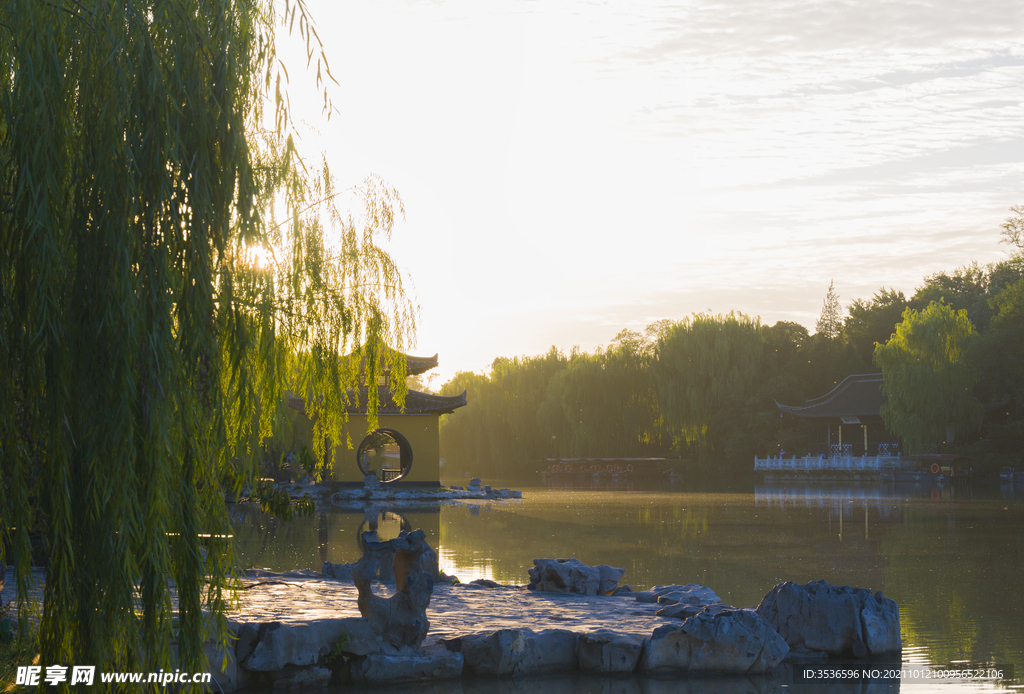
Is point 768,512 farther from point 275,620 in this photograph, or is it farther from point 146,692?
point 146,692

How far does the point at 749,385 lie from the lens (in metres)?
31.6

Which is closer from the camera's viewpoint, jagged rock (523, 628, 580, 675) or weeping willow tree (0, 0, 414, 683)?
weeping willow tree (0, 0, 414, 683)

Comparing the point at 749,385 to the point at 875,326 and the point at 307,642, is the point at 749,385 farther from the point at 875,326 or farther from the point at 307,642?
the point at 307,642

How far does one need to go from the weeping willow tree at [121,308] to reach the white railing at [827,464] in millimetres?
25431

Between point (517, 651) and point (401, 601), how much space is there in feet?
2.42

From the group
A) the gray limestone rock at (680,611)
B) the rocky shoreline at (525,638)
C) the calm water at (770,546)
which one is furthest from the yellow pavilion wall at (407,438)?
the gray limestone rock at (680,611)

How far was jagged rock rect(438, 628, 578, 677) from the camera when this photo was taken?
5078 mm

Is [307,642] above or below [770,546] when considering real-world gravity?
above

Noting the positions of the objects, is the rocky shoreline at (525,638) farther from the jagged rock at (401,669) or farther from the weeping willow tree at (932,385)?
the weeping willow tree at (932,385)

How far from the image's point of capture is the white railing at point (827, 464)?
83.7 ft

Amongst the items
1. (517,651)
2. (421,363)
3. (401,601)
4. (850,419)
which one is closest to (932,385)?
(850,419)

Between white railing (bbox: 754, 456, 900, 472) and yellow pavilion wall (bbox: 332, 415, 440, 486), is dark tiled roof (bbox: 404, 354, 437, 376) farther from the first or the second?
white railing (bbox: 754, 456, 900, 472)

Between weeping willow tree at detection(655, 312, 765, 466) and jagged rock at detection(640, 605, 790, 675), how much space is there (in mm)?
25876

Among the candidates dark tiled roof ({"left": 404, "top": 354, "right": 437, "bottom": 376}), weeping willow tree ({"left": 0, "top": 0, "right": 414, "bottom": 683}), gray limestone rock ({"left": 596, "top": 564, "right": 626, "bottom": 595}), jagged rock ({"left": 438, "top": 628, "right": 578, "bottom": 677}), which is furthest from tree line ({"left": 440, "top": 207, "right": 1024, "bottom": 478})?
weeping willow tree ({"left": 0, "top": 0, "right": 414, "bottom": 683})
